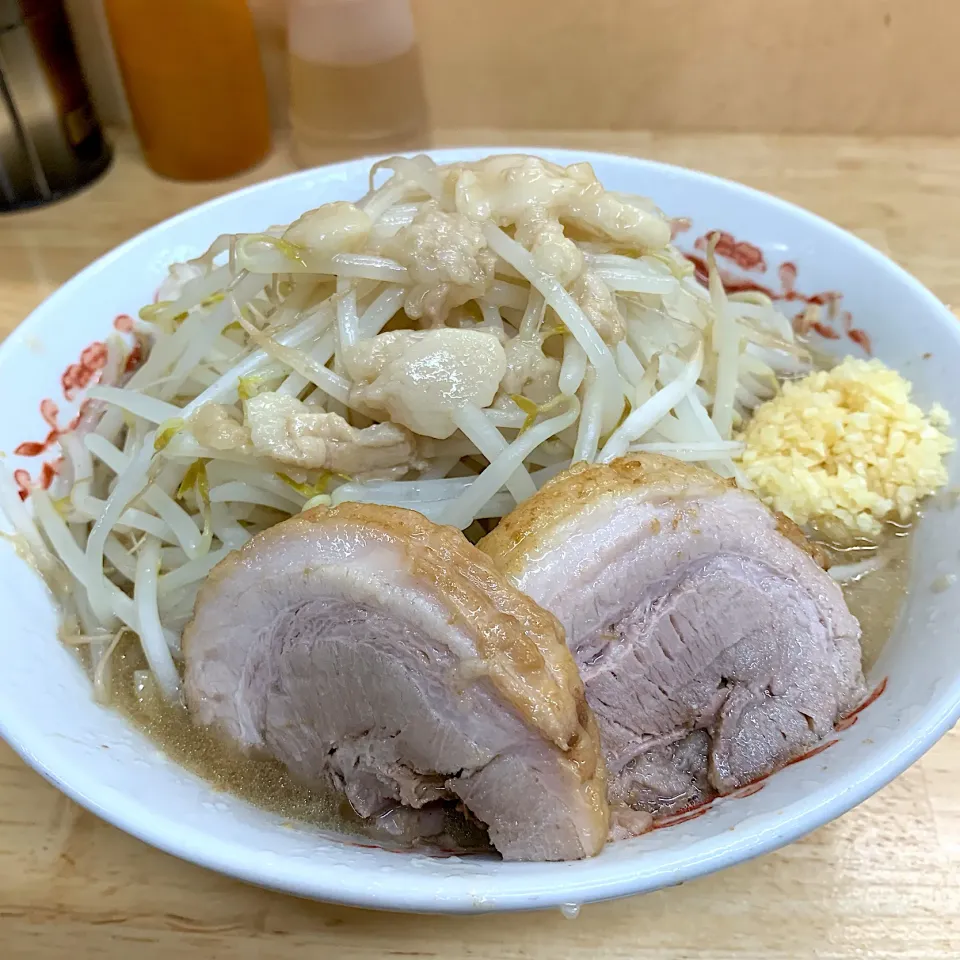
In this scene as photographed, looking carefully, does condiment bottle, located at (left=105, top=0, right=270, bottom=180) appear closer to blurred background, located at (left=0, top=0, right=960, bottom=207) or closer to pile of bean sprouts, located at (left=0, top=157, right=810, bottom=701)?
blurred background, located at (left=0, top=0, right=960, bottom=207)

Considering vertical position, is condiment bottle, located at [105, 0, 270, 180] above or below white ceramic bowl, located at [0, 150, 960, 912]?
above

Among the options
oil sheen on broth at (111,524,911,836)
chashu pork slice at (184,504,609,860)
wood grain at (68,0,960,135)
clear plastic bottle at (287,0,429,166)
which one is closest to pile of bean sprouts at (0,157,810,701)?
oil sheen on broth at (111,524,911,836)

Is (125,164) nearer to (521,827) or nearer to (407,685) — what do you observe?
(407,685)

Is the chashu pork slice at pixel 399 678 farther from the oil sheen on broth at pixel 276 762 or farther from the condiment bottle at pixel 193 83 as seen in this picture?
the condiment bottle at pixel 193 83

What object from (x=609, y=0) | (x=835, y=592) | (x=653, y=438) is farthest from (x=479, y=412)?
(x=609, y=0)

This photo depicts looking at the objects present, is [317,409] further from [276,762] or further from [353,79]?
[353,79]
